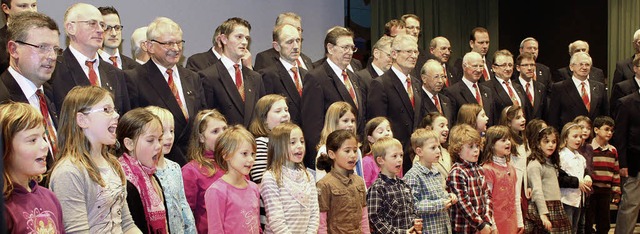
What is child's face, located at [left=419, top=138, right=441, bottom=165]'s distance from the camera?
4.88 metres

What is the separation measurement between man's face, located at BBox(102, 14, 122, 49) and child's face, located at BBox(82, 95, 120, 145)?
2043mm

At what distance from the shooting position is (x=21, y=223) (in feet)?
8.31

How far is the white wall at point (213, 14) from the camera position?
622cm

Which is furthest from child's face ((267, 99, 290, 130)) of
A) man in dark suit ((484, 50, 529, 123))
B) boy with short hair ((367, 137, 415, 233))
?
man in dark suit ((484, 50, 529, 123))

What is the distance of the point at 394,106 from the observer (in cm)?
559

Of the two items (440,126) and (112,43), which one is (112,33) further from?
(440,126)

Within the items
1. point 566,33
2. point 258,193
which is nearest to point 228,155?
point 258,193

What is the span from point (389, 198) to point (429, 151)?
0.51 m

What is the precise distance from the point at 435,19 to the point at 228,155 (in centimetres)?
624

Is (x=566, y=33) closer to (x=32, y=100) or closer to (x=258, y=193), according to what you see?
(x=258, y=193)

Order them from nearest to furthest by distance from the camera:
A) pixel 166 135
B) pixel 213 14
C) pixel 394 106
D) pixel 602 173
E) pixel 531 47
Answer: pixel 166 135
pixel 394 106
pixel 602 173
pixel 213 14
pixel 531 47

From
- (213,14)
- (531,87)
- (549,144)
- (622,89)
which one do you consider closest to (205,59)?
(213,14)

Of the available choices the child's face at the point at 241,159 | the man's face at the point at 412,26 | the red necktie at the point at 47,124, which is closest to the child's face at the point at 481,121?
the man's face at the point at 412,26

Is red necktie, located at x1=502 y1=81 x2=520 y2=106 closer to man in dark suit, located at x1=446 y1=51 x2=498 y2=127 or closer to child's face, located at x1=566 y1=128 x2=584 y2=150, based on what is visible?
man in dark suit, located at x1=446 y1=51 x2=498 y2=127
